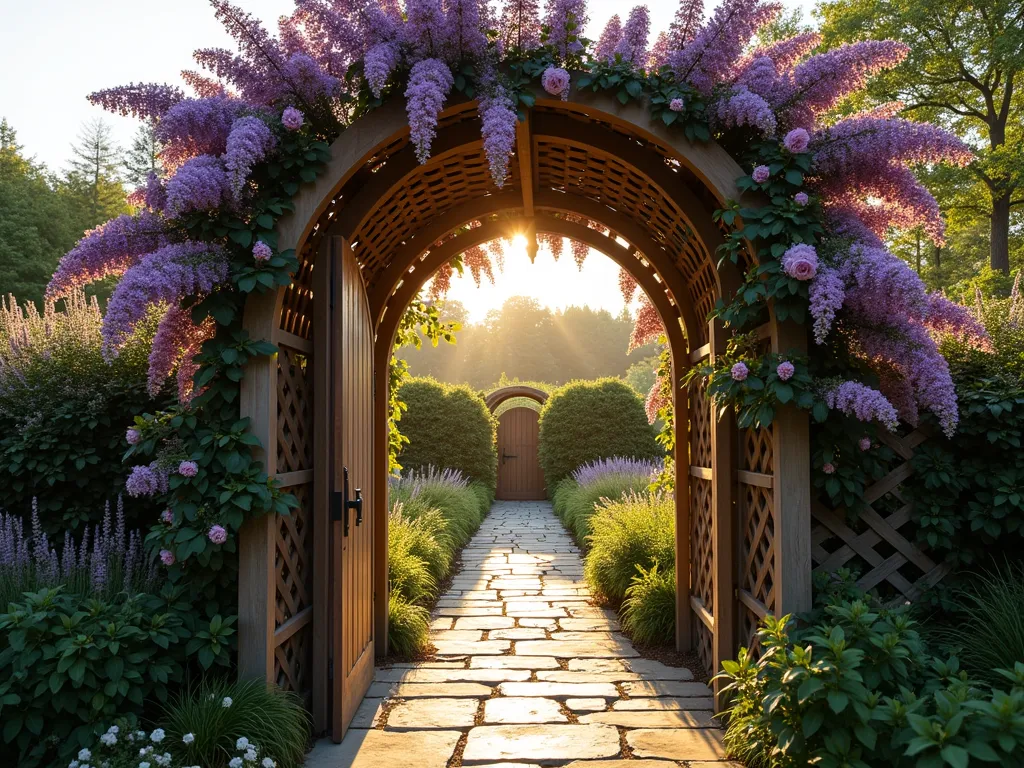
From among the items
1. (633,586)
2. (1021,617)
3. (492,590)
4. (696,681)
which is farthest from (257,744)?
(492,590)

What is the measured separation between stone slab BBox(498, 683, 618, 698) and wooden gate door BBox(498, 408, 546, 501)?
41.2 feet

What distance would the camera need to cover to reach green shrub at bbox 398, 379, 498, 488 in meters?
13.1

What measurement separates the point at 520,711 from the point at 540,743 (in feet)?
1.37

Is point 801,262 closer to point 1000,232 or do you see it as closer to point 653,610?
point 653,610

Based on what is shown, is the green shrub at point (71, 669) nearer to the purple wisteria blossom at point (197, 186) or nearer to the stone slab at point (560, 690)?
the purple wisteria blossom at point (197, 186)

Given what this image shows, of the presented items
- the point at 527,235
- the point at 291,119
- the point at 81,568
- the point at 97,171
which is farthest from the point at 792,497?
the point at 97,171

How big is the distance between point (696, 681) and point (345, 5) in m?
3.88

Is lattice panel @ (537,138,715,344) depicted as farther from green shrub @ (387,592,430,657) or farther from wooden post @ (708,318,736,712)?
green shrub @ (387,592,430,657)

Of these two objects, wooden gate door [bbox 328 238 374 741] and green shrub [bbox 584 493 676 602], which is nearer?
wooden gate door [bbox 328 238 374 741]

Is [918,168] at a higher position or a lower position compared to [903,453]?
higher

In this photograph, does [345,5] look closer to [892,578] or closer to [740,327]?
[740,327]

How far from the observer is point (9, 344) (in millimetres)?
4359

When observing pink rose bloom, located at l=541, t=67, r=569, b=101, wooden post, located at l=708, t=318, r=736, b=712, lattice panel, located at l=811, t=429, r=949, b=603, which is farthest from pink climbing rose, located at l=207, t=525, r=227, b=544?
lattice panel, located at l=811, t=429, r=949, b=603

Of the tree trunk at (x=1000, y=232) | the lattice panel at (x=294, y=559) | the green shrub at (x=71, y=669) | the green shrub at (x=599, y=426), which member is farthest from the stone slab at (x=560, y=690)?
the tree trunk at (x=1000, y=232)
